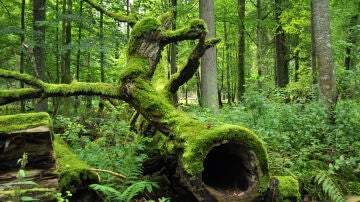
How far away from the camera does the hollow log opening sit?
12.1 ft

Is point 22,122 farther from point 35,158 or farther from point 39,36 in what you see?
point 39,36

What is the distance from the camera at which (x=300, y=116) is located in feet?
21.7

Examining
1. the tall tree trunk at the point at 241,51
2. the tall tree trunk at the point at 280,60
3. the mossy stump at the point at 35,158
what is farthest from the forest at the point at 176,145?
the tall tree trunk at the point at 280,60

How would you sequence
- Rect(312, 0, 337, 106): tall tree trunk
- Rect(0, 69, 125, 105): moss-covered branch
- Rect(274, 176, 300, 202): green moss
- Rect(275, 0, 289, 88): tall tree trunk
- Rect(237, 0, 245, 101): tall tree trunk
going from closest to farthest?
Rect(274, 176, 300, 202): green moss → Rect(0, 69, 125, 105): moss-covered branch → Rect(312, 0, 337, 106): tall tree trunk → Rect(237, 0, 245, 101): tall tree trunk → Rect(275, 0, 289, 88): tall tree trunk

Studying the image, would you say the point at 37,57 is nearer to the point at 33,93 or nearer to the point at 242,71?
the point at 33,93

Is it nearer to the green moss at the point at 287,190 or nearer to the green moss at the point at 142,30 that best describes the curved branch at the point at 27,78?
the green moss at the point at 142,30

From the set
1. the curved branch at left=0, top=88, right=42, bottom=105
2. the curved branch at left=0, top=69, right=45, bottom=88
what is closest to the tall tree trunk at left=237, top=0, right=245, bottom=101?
the curved branch at left=0, top=69, right=45, bottom=88

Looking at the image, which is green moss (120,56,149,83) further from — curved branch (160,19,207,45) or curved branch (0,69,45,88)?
curved branch (0,69,45,88)

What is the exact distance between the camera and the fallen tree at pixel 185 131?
354 cm

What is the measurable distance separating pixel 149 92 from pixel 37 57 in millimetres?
10143

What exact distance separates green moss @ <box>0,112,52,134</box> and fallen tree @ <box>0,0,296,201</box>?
147 cm


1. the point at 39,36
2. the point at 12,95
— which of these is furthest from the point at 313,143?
the point at 39,36

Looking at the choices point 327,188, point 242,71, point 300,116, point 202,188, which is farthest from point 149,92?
point 242,71

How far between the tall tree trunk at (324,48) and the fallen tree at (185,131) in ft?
12.5
